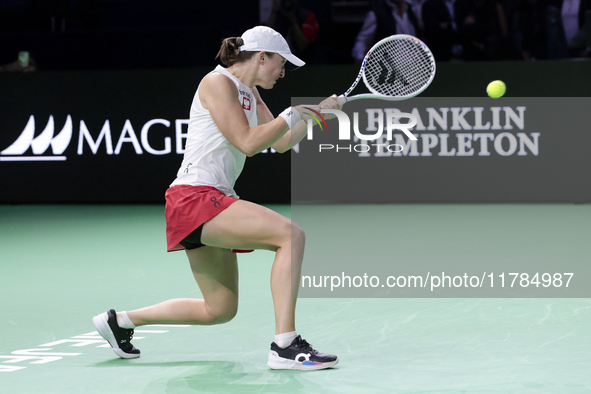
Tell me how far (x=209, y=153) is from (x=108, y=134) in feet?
23.3

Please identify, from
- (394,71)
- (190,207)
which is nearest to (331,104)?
(190,207)

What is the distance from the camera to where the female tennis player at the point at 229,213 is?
11.0 ft

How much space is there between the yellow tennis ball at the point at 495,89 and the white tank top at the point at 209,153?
576cm

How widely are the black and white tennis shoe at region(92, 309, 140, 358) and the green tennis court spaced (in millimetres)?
52

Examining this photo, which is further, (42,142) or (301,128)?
(42,142)

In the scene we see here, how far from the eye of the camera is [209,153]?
137 inches

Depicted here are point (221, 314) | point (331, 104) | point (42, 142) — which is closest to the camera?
point (331, 104)

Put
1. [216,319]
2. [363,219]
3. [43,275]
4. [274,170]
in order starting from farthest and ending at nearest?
[274,170] < [363,219] < [43,275] < [216,319]

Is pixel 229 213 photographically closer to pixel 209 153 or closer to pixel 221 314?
pixel 209 153

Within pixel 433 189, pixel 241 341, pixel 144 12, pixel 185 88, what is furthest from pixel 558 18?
pixel 241 341

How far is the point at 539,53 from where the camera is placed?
34.9ft

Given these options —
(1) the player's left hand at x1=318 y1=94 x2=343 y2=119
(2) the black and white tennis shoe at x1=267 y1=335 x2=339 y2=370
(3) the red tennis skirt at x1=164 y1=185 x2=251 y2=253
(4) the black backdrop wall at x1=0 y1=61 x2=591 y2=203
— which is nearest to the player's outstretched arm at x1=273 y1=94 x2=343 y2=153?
(1) the player's left hand at x1=318 y1=94 x2=343 y2=119

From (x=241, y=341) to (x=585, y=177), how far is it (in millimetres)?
6577

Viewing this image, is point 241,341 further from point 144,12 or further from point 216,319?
point 144,12
